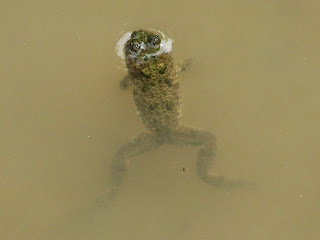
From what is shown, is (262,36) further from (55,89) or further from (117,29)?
(55,89)

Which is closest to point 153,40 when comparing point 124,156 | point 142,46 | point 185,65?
point 142,46

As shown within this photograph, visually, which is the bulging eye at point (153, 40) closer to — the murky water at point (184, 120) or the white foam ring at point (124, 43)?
the white foam ring at point (124, 43)

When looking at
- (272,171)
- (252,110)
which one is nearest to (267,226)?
(272,171)

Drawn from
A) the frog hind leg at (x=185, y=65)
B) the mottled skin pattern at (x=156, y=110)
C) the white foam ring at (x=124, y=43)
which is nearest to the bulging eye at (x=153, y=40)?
the mottled skin pattern at (x=156, y=110)

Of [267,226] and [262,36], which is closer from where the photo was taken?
[267,226]

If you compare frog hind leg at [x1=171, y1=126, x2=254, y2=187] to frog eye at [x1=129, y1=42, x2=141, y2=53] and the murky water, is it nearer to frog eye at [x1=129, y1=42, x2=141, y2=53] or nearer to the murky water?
the murky water

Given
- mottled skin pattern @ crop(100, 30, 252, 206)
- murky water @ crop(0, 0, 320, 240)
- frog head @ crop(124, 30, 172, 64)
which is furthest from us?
murky water @ crop(0, 0, 320, 240)

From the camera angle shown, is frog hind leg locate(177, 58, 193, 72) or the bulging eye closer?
the bulging eye

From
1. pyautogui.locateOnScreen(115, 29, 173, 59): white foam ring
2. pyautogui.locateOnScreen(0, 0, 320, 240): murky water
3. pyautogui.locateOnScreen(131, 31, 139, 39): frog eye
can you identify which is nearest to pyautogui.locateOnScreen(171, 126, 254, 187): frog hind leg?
pyautogui.locateOnScreen(0, 0, 320, 240): murky water
